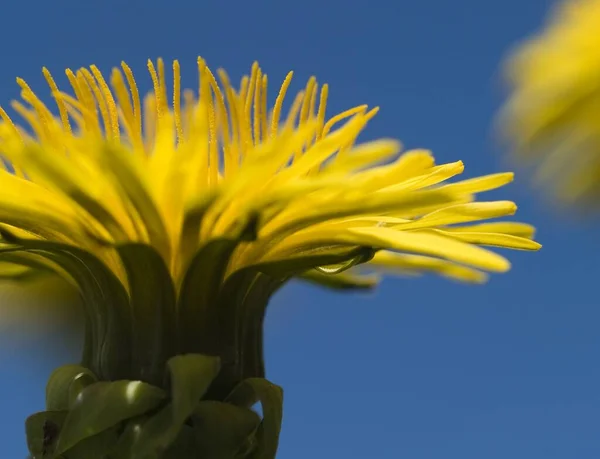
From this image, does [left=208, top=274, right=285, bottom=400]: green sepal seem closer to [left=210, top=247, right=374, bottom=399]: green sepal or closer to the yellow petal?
[left=210, top=247, right=374, bottom=399]: green sepal

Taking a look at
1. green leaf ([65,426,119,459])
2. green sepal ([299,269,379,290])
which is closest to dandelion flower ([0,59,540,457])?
green leaf ([65,426,119,459])

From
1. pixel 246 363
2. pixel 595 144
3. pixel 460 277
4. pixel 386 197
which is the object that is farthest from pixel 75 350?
pixel 595 144

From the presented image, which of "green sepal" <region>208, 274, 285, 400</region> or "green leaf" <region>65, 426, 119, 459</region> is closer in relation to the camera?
"green leaf" <region>65, 426, 119, 459</region>

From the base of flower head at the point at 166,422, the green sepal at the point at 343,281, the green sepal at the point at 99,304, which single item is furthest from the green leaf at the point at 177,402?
the green sepal at the point at 343,281

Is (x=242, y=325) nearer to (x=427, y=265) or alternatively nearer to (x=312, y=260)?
(x=312, y=260)

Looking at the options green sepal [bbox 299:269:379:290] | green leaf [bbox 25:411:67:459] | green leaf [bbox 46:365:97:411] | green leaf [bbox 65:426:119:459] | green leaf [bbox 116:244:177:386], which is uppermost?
green sepal [bbox 299:269:379:290]
